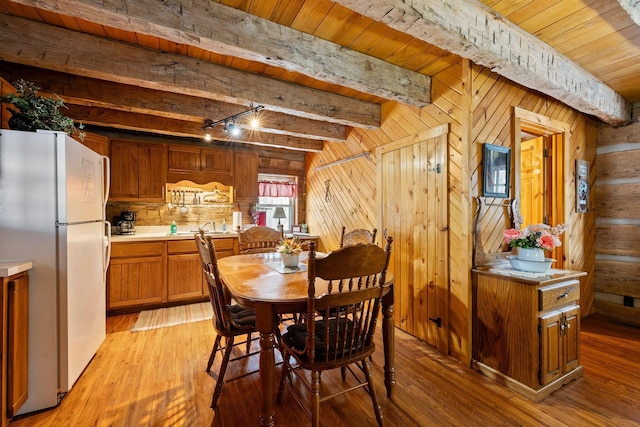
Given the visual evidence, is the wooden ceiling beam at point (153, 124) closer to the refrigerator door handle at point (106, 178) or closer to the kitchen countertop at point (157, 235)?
the refrigerator door handle at point (106, 178)

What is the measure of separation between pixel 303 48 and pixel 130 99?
6.19 ft

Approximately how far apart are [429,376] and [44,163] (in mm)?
3134

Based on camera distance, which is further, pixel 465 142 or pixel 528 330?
pixel 465 142

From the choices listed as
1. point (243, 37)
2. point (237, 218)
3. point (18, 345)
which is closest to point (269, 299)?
point (18, 345)

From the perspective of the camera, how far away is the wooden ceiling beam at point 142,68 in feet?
6.31

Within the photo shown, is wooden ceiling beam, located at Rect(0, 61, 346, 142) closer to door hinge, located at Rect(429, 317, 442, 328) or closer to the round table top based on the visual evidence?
the round table top

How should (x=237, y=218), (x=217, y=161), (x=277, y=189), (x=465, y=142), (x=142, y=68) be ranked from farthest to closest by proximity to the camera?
(x=277, y=189)
(x=237, y=218)
(x=217, y=161)
(x=465, y=142)
(x=142, y=68)

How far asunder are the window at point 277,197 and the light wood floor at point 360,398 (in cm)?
300

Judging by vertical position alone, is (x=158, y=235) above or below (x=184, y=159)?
below

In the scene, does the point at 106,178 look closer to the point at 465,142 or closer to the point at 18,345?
the point at 18,345

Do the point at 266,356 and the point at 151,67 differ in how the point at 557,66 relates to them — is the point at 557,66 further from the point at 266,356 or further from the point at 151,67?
the point at 151,67

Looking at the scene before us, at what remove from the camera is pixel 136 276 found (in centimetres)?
352

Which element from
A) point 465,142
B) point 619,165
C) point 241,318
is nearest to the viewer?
point 241,318

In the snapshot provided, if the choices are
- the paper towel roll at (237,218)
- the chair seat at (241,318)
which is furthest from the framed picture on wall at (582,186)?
the paper towel roll at (237,218)
